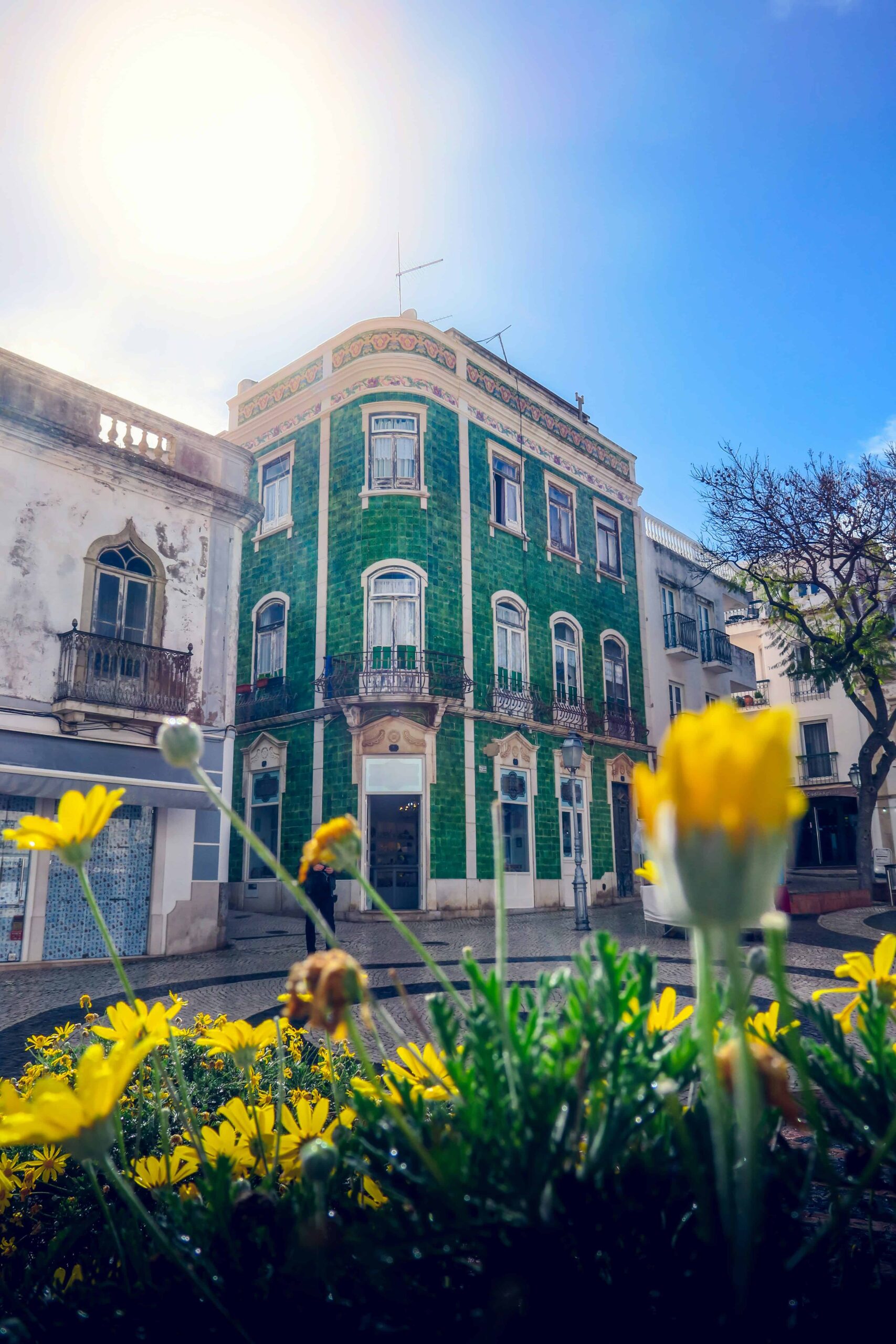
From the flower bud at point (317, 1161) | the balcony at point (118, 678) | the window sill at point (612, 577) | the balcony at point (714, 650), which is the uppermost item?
the window sill at point (612, 577)

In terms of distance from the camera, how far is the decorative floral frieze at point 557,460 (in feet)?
66.4

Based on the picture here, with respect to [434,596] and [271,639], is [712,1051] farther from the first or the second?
[271,639]

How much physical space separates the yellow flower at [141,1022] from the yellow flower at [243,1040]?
0.09 meters

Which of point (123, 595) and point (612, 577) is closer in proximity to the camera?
point (123, 595)

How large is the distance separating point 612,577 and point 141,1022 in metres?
22.9

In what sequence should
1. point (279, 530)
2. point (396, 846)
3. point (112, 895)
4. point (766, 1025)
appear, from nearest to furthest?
point (766, 1025) → point (112, 895) → point (396, 846) → point (279, 530)

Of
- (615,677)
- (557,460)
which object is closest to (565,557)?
(557,460)

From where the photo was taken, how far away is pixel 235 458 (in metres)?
14.7

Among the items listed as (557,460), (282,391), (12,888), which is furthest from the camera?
(557,460)

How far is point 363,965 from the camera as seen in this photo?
352 inches

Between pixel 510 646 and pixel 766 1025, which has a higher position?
pixel 510 646

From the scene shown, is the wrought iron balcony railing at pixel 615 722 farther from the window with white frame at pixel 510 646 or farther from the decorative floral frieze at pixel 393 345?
the decorative floral frieze at pixel 393 345

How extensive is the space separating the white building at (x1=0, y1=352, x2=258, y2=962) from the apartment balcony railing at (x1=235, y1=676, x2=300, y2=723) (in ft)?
15.8

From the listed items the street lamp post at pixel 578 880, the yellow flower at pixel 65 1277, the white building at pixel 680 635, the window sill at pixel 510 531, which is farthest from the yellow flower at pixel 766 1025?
the white building at pixel 680 635
